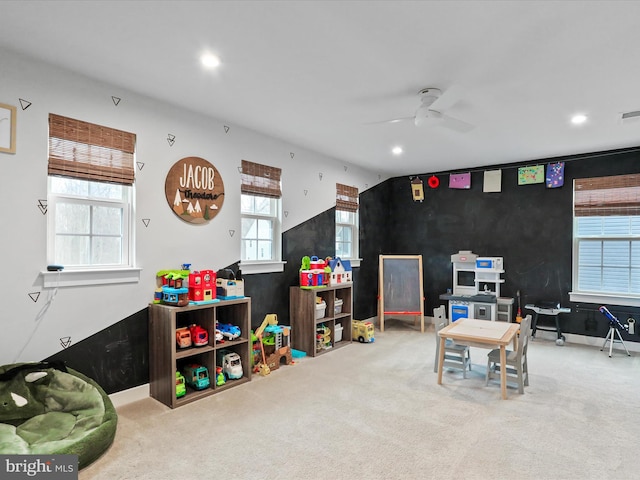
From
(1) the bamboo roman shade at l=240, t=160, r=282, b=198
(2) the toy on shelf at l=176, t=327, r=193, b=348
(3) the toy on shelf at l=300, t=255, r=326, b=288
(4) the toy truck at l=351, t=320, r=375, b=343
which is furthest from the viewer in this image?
(4) the toy truck at l=351, t=320, r=375, b=343

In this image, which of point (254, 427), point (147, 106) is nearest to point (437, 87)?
point (147, 106)

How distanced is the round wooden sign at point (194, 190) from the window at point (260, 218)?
1.21 feet

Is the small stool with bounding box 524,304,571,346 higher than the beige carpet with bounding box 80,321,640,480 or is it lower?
higher

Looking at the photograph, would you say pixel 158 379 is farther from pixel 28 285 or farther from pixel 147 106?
pixel 147 106

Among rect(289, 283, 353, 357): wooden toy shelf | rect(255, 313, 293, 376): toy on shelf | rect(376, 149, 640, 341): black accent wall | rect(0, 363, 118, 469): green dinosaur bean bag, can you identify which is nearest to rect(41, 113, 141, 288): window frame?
rect(0, 363, 118, 469): green dinosaur bean bag

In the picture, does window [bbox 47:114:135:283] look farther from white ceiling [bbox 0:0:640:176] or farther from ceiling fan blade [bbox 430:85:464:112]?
ceiling fan blade [bbox 430:85:464:112]

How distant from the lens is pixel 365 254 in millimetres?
6211

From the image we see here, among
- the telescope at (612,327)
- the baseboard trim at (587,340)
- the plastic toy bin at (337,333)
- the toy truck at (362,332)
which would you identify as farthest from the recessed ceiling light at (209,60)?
the baseboard trim at (587,340)

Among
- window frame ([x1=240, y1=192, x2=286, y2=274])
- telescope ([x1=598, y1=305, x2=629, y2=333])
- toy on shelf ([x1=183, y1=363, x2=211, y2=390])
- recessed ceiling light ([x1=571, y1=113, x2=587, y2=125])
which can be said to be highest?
recessed ceiling light ([x1=571, y1=113, x2=587, y2=125])

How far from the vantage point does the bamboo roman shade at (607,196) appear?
15.9ft

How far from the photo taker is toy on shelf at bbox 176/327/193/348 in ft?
10.5

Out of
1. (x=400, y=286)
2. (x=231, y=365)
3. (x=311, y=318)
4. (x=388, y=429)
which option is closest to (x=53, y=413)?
(x=231, y=365)

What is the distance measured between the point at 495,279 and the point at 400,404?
3.20 m

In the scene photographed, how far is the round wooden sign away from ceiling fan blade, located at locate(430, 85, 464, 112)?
2158 millimetres
